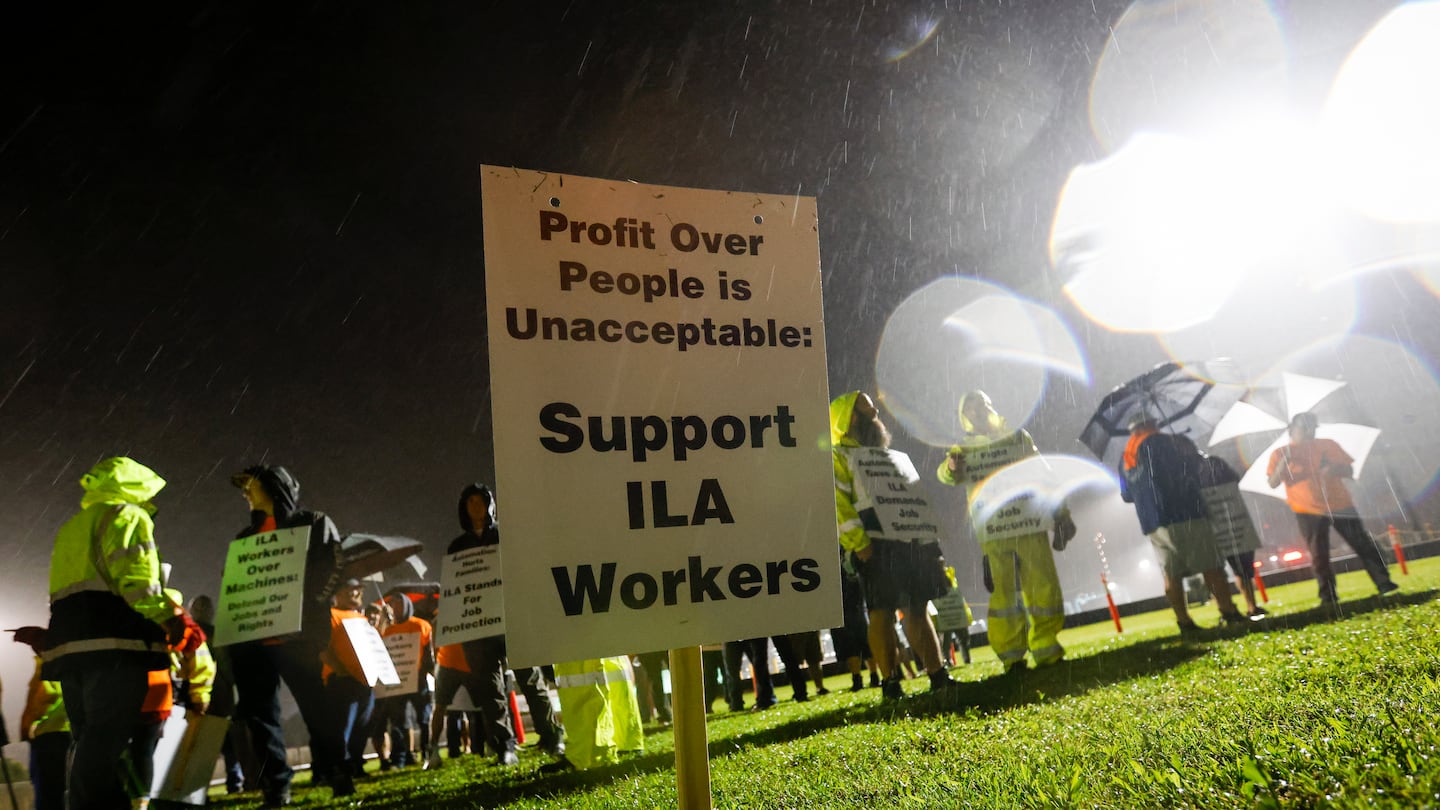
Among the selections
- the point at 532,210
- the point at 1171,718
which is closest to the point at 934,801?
the point at 1171,718

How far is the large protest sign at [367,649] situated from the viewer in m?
6.49

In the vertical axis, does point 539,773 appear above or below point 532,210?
below

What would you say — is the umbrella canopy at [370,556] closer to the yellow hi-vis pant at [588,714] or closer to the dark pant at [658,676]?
the yellow hi-vis pant at [588,714]

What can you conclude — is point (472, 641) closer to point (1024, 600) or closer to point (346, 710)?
point (346, 710)

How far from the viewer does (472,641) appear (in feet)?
21.3

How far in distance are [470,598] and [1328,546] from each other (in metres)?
7.47

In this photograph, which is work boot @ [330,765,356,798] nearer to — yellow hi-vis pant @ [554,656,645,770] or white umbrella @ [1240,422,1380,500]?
yellow hi-vis pant @ [554,656,645,770]

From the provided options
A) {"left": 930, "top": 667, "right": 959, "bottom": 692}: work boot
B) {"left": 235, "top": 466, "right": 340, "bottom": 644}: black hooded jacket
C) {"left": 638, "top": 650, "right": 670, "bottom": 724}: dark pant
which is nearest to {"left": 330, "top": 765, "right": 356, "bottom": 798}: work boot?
{"left": 235, "top": 466, "right": 340, "bottom": 644}: black hooded jacket

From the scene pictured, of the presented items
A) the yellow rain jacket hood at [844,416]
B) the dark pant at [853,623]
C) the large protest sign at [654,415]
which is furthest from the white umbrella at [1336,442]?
the large protest sign at [654,415]

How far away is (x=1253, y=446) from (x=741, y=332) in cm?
961

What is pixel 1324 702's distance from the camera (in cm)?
283

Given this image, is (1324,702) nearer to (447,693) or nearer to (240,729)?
(447,693)

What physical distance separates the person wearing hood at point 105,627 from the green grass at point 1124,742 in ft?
4.78

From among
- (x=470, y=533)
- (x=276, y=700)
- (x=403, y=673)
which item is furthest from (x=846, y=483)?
(x=403, y=673)
